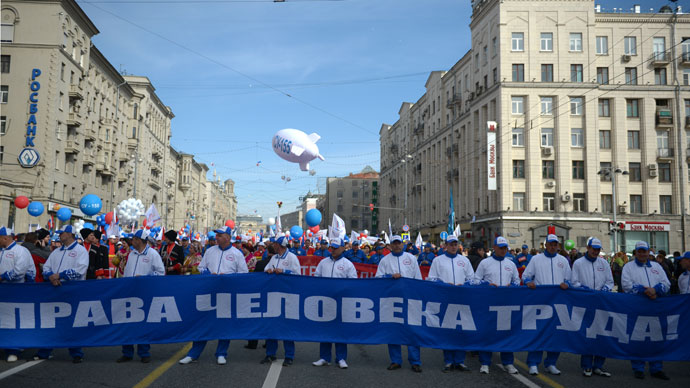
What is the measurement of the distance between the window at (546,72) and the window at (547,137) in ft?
13.0

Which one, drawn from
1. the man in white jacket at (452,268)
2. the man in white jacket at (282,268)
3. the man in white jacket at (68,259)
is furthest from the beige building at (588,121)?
the man in white jacket at (68,259)

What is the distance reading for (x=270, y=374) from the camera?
729 centimetres

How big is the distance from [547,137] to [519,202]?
5.67 meters

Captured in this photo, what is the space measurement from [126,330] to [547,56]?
42.0 meters

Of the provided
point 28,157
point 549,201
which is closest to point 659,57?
point 549,201

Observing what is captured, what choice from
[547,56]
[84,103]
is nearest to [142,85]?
[84,103]

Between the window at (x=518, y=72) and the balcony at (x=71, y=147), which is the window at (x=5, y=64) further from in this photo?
the window at (x=518, y=72)

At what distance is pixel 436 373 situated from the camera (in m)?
7.55

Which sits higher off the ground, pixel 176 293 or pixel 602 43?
pixel 602 43

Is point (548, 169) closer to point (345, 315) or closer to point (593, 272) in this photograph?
point (593, 272)

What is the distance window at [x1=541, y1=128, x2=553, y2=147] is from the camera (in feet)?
141

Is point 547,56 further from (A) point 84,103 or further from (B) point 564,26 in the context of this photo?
(A) point 84,103

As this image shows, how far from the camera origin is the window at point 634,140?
4369 centimetres

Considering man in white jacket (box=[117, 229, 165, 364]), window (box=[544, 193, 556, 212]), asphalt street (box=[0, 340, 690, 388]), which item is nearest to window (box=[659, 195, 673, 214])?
window (box=[544, 193, 556, 212])
